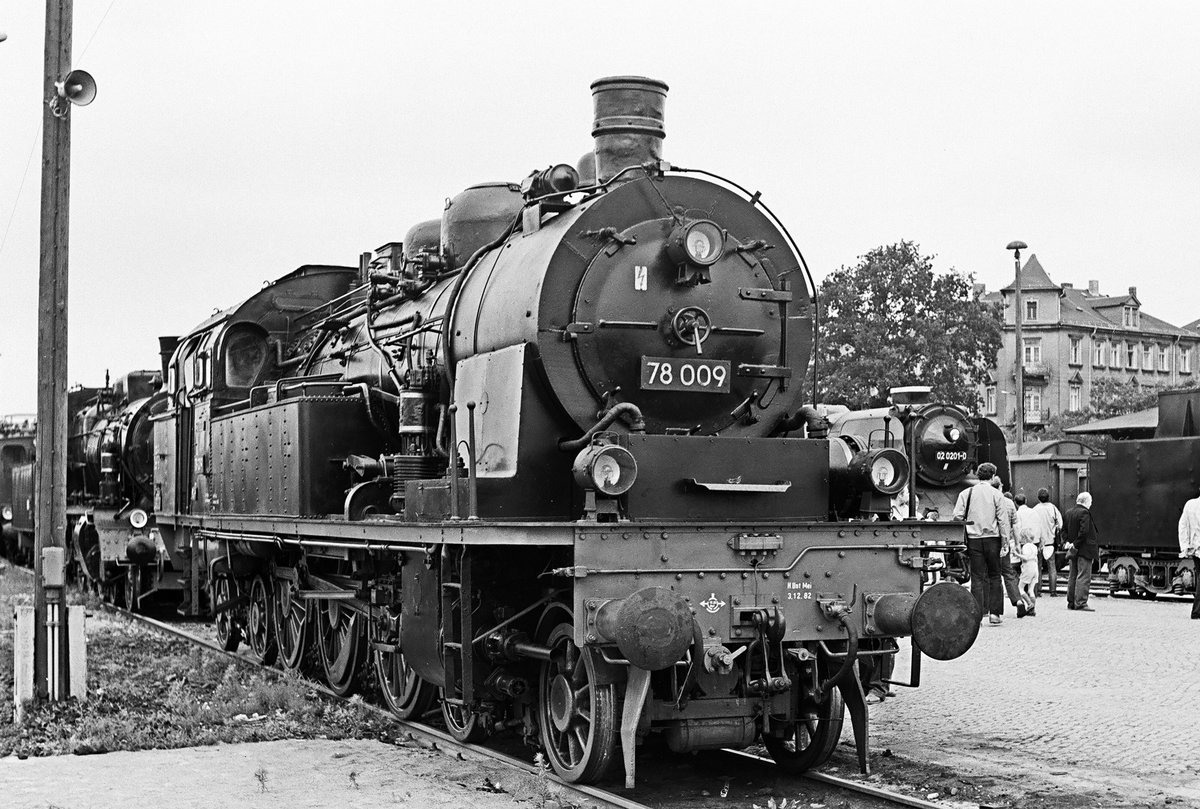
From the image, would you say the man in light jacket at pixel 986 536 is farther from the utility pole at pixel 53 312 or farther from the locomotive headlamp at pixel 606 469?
the utility pole at pixel 53 312

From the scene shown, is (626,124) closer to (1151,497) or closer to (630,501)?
(630,501)

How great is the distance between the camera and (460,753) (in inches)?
347

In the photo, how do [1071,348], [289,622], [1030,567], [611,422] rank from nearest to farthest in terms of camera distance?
[611,422] → [289,622] → [1030,567] → [1071,348]

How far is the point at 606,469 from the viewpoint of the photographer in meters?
7.39

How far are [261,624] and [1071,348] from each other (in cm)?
7253

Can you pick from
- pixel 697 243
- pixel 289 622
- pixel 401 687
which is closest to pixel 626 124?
pixel 697 243

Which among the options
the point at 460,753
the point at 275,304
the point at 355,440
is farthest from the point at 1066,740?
the point at 275,304

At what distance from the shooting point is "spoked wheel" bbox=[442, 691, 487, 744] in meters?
8.78

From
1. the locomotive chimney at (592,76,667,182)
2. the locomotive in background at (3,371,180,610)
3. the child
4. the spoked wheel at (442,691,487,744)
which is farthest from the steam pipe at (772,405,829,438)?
the child

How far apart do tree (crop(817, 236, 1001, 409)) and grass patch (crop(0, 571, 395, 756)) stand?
133 ft

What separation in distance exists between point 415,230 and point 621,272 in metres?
3.96

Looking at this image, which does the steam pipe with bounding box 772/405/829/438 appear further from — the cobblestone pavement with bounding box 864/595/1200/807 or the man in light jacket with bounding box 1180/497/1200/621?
the man in light jacket with bounding box 1180/497/1200/621

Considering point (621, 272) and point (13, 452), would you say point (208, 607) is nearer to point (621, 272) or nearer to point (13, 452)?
point (621, 272)

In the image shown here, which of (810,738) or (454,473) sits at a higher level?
(454,473)
